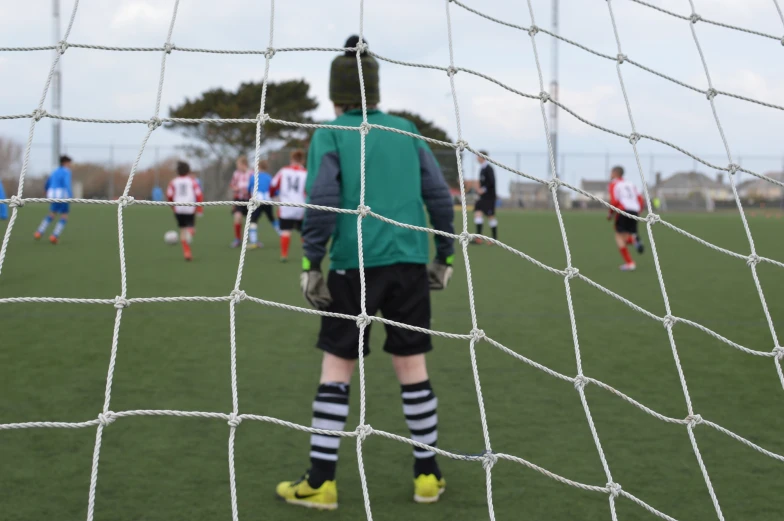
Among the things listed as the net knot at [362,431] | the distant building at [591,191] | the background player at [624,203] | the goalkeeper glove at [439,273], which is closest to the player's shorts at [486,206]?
the background player at [624,203]

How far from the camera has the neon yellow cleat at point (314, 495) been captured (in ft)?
10.6

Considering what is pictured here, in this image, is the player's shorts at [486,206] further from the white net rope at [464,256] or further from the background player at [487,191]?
the white net rope at [464,256]

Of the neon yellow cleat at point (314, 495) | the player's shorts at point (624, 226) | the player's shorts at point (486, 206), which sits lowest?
the neon yellow cleat at point (314, 495)

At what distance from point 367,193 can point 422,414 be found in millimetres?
828

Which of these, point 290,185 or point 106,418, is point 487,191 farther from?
point 106,418

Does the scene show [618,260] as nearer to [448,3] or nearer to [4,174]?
[448,3]

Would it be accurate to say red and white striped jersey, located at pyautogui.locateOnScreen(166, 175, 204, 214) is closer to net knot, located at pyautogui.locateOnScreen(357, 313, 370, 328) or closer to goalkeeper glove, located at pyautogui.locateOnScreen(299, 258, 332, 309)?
goalkeeper glove, located at pyautogui.locateOnScreen(299, 258, 332, 309)

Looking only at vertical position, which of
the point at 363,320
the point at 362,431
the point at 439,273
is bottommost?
the point at 362,431

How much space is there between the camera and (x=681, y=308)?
26.5ft

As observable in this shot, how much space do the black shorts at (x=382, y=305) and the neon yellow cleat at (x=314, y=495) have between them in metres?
0.48

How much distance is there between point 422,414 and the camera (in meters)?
3.26

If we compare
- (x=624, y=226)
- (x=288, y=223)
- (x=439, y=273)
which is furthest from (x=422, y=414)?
(x=624, y=226)

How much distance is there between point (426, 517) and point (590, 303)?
527 cm

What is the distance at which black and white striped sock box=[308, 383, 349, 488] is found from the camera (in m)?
3.19
